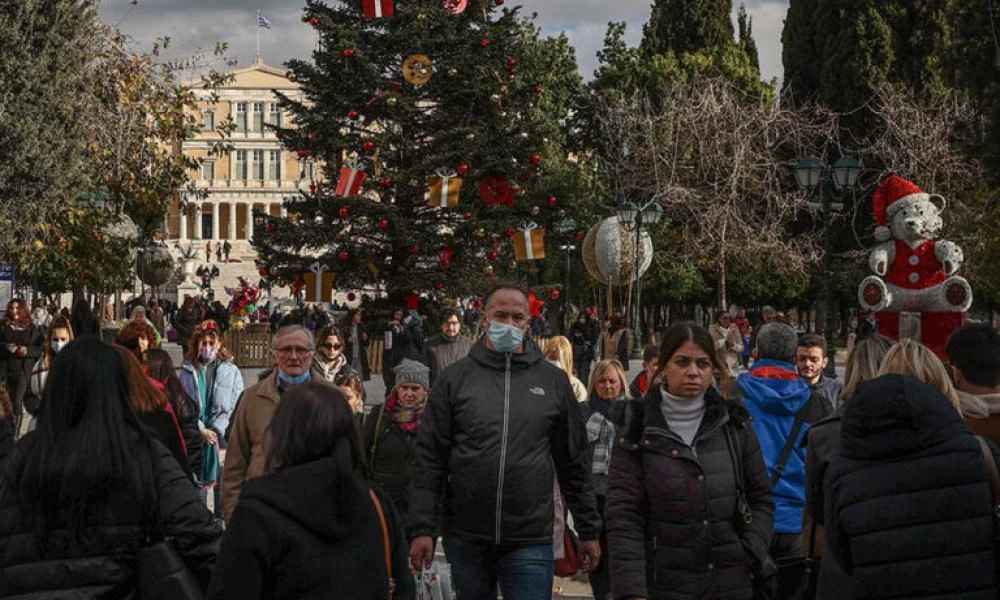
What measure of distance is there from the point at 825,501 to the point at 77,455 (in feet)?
6.68

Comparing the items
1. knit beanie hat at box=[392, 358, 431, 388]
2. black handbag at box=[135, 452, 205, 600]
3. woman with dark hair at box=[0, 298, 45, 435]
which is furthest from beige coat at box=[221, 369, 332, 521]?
woman with dark hair at box=[0, 298, 45, 435]

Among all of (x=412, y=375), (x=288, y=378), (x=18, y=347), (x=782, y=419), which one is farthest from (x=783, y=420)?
(x=18, y=347)

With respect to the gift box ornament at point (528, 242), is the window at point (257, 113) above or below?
→ above

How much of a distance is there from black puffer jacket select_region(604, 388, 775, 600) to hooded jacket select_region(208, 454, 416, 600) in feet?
4.39

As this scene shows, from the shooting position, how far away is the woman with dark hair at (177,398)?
292 inches

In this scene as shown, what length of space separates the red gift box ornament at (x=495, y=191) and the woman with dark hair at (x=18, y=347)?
9907mm

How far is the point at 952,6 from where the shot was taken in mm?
29578

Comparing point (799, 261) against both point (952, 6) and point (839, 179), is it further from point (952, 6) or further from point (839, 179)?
point (839, 179)

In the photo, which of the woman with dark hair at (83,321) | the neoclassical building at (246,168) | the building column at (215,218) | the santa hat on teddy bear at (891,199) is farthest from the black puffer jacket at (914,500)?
the building column at (215,218)

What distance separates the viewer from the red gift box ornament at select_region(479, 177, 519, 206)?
23969 millimetres

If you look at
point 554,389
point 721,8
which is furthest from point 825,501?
point 721,8

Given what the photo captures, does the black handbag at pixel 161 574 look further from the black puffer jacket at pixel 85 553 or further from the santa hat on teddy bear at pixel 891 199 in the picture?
the santa hat on teddy bear at pixel 891 199

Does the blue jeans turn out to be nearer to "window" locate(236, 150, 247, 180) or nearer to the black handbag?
the black handbag

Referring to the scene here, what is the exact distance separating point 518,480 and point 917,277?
15.4 meters
